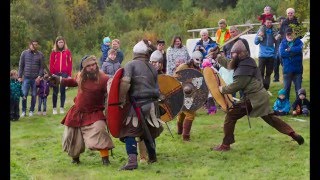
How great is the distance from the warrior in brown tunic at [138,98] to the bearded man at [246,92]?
1237mm

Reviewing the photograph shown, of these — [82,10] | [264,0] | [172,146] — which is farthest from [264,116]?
[82,10]

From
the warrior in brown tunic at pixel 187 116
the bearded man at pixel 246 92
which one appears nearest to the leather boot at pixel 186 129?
the warrior in brown tunic at pixel 187 116

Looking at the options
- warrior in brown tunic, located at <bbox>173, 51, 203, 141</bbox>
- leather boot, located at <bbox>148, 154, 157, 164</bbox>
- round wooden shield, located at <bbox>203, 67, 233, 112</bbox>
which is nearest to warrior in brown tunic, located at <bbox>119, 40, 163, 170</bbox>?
leather boot, located at <bbox>148, 154, 157, 164</bbox>

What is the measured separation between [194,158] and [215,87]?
127 centimetres

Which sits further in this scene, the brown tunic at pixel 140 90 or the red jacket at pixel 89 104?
the red jacket at pixel 89 104

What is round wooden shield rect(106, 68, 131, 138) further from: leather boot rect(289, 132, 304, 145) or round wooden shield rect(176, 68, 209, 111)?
leather boot rect(289, 132, 304, 145)

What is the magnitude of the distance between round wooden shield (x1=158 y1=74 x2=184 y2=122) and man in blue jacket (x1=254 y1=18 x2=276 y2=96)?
4959 millimetres

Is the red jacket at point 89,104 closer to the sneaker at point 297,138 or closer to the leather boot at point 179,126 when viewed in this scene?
the leather boot at point 179,126

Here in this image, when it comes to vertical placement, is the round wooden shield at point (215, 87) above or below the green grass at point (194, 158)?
above

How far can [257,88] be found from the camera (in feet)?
33.4

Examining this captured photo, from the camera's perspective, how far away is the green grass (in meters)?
8.93

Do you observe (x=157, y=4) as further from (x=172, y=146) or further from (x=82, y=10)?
(x=172, y=146)

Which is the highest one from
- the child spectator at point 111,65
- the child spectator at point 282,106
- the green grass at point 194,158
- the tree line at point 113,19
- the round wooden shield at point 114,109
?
the tree line at point 113,19

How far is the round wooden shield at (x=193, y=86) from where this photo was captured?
11.2 metres
